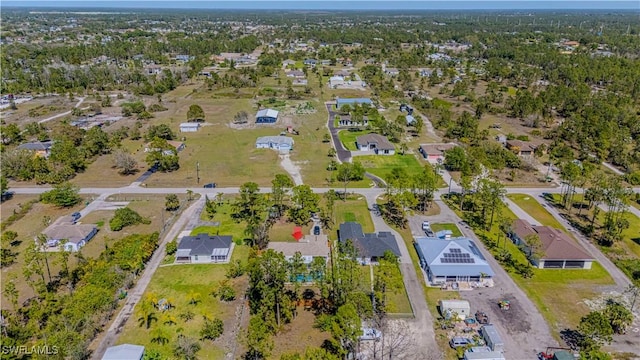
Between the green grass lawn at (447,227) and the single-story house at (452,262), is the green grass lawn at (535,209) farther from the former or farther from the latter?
the single-story house at (452,262)

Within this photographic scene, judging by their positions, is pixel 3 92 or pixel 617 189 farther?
pixel 3 92

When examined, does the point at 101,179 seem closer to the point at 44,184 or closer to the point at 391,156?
the point at 44,184

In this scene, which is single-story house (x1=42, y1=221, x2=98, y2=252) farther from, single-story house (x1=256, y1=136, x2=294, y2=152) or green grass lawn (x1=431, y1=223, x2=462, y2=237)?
green grass lawn (x1=431, y1=223, x2=462, y2=237)

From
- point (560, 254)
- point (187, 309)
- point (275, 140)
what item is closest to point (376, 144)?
point (275, 140)

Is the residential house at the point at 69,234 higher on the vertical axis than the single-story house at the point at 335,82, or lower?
lower

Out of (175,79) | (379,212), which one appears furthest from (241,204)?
(175,79)

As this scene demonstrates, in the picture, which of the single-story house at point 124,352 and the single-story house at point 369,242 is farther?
the single-story house at point 369,242

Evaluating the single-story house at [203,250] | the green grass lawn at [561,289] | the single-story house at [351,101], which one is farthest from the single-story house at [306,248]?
the single-story house at [351,101]

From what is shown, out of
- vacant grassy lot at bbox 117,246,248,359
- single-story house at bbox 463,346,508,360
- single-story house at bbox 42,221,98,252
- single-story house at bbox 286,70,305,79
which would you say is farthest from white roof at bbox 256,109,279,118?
single-story house at bbox 463,346,508,360
